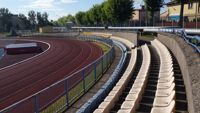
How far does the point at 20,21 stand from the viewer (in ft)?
523

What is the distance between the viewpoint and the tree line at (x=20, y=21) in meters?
151

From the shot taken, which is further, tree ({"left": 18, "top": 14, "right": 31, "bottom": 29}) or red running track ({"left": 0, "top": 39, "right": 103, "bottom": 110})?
tree ({"left": 18, "top": 14, "right": 31, "bottom": 29})

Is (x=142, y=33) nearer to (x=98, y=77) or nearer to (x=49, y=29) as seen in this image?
(x=98, y=77)

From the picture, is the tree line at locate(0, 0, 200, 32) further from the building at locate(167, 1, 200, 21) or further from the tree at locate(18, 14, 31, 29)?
the building at locate(167, 1, 200, 21)

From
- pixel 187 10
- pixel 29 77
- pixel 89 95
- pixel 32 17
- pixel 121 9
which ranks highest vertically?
pixel 32 17

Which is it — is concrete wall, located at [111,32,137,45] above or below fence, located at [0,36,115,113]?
above

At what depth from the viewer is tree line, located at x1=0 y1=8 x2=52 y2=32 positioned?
151175 mm

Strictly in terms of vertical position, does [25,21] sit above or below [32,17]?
below

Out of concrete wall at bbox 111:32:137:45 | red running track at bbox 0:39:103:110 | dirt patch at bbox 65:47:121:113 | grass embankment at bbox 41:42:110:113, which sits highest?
concrete wall at bbox 111:32:137:45

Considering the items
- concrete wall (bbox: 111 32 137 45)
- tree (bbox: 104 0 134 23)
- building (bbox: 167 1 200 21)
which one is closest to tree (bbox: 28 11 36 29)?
tree (bbox: 104 0 134 23)

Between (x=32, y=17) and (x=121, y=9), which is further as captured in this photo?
(x=32, y=17)

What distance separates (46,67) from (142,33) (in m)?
21.5

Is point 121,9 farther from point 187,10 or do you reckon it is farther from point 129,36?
point 129,36

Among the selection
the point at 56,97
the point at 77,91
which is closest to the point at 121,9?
the point at 77,91
